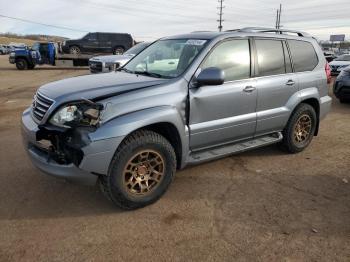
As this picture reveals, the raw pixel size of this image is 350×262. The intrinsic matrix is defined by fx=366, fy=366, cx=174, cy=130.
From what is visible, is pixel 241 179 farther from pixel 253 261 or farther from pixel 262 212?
pixel 253 261

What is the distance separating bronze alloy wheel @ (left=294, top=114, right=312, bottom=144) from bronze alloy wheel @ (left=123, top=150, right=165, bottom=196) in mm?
2705

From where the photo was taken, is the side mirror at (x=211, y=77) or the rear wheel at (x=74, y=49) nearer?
the side mirror at (x=211, y=77)

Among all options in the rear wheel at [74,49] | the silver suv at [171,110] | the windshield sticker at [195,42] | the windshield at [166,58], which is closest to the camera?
the silver suv at [171,110]

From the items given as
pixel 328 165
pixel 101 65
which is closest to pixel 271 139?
pixel 328 165

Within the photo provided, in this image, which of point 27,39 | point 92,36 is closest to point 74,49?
point 92,36

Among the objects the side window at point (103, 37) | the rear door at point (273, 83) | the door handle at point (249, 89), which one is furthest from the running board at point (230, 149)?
the side window at point (103, 37)

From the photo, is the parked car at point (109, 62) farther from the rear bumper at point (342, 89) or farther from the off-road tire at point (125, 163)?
the off-road tire at point (125, 163)

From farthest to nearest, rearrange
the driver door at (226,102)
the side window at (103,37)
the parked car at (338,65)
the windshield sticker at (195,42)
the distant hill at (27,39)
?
the distant hill at (27,39) → the side window at (103,37) → the parked car at (338,65) → the windshield sticker at (195,42) → the driver door at (226,102)

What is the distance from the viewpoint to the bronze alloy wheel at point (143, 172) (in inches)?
150

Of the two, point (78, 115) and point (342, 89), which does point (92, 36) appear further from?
point (78, 115)

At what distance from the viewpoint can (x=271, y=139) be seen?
5383 mm

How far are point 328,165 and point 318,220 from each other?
1.83 metres

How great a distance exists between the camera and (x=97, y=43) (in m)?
26.9

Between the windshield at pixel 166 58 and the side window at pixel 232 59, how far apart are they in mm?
193
